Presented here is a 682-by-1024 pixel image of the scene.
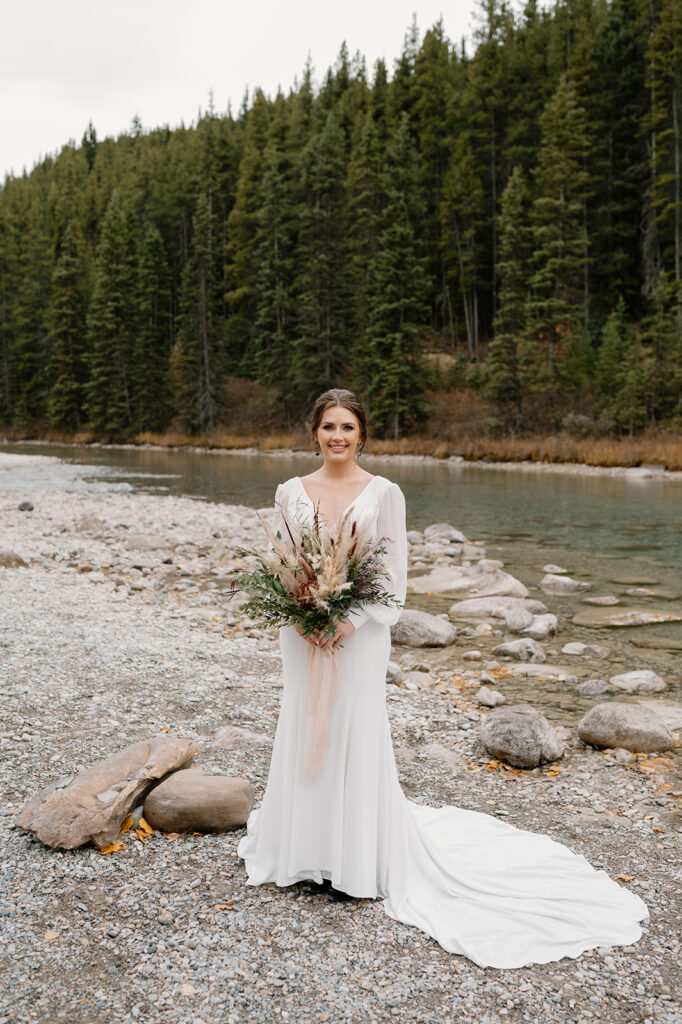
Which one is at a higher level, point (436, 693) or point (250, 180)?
point (250, 180)

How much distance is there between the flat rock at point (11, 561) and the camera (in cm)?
1193

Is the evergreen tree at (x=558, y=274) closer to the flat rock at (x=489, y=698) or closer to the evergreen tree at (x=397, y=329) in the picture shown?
the evergreen tree at (x=397, y=329)

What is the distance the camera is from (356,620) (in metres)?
3.43

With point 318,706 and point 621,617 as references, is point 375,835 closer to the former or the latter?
point 318,706

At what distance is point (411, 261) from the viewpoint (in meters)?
42.6

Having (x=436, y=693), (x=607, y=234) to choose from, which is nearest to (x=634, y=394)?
(x=607, y=234)

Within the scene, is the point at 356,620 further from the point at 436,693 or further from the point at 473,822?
the point at 436,693

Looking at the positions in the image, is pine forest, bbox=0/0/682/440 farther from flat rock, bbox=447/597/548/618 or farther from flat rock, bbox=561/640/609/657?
flat rock, bbox=561/640/609/657

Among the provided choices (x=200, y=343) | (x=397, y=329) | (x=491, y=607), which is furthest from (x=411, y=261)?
(x=491, y=607)

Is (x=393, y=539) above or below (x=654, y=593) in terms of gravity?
above

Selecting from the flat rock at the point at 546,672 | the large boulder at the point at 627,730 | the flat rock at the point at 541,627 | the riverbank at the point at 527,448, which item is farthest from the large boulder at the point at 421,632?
the riverbank at the point at 527,448

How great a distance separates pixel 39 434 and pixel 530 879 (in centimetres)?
6752

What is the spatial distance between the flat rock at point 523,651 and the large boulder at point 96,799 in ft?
16.2

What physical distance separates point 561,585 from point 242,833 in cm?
869
